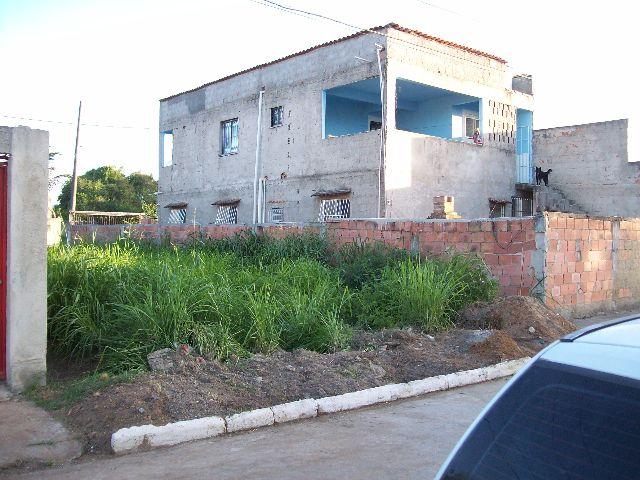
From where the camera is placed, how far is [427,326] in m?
8.14

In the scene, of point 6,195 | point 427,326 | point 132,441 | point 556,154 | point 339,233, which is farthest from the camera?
point 556,154

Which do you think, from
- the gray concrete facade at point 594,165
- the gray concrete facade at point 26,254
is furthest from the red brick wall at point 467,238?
the gray concrete facade at point 594,165

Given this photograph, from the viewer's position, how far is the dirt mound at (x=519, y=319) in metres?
8.29

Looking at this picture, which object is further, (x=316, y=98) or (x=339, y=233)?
(x=316, y=98)

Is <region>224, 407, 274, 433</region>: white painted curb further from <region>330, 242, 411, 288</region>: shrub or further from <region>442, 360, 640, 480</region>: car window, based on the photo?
<region>330, 242, 411, 288</region>: shrub

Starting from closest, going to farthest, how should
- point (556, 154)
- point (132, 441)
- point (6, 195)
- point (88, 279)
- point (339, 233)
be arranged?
point (132, 441) < point (6, 195) < point (88, 279) < point (339, 233) < point (556, 154)

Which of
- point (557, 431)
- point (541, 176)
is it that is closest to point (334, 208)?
point (541, 176)

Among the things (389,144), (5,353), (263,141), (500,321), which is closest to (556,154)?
(389,144)

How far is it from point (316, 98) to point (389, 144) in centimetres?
330

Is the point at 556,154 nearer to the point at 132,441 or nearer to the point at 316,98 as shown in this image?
the point at 316,98

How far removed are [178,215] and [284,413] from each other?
20429 mm

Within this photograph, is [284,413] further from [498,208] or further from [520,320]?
[498,208]

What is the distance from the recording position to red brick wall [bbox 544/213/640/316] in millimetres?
9883

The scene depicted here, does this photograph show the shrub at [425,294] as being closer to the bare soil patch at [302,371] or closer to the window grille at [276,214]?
the bare soil patch at [302,371]
